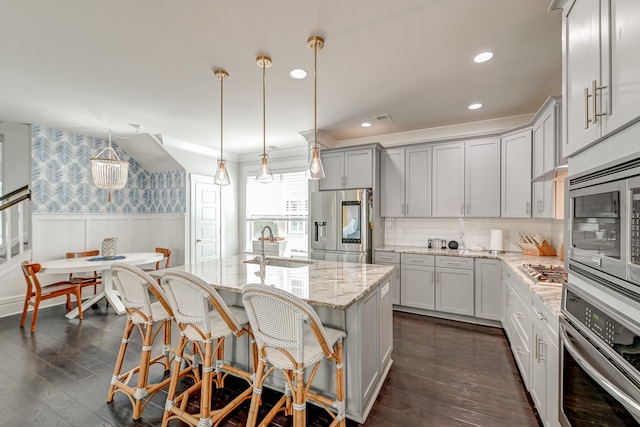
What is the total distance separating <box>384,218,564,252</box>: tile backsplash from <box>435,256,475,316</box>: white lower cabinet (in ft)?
2.20

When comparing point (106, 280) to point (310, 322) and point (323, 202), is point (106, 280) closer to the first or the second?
point (323, 202)

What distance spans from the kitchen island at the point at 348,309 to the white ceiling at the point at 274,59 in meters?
1.77

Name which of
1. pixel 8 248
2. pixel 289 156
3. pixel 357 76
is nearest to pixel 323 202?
pixel 289 156

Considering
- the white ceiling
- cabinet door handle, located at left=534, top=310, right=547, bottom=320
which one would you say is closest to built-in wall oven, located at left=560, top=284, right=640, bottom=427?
cabinet door handle, located at left=534, top=310, right=547, bottom=320

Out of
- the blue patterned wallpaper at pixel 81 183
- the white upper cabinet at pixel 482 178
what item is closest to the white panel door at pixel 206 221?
the blue patterned wallpaper at pixel 81 183

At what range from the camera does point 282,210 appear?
5.72 m

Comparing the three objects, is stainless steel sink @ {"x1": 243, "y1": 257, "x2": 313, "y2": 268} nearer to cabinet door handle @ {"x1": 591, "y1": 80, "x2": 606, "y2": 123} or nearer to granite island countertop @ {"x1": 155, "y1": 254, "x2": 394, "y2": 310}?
granite island countertop @ {"x1": 155, "y1": 254, "x2": 394, "y2": 310}

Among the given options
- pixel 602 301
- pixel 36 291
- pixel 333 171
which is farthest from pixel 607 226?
pixel 36 291

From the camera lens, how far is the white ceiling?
6.09 ft

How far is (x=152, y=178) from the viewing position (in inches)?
224

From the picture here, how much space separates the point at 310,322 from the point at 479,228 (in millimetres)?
3543

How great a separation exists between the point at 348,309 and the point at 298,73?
211 centimetres

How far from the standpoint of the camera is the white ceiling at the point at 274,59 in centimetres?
186

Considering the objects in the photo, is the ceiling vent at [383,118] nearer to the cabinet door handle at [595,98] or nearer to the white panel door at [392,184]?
the white panel door at [392,184]
